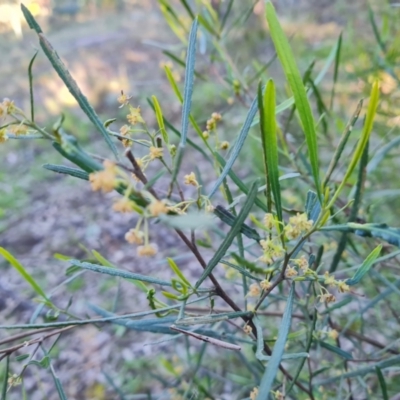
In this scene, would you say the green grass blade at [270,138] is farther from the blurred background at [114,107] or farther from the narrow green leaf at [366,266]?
the blurred background at [114,107]

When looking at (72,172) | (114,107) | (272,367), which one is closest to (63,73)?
(72,172)

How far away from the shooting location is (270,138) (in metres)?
0.25

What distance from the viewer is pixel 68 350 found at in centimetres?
147

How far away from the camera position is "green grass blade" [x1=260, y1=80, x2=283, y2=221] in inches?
9.2

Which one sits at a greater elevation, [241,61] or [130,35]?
[130,35]

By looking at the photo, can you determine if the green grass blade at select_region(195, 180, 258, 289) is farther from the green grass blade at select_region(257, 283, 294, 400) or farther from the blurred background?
the blurred background

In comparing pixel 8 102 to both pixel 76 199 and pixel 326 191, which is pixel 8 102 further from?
pixel 76 199

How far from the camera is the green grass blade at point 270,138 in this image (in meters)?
0.23

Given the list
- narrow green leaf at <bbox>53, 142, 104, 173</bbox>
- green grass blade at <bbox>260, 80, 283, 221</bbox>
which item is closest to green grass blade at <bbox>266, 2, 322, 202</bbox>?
green grass blade at <bbox>260, 80, 283, 221</bbox>

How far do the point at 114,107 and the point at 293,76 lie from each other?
3.87 meters

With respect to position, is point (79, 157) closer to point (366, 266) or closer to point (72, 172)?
point (72, 172)

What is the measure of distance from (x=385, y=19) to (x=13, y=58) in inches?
262

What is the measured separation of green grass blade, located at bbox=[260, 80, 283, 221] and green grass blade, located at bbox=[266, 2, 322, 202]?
2 cm

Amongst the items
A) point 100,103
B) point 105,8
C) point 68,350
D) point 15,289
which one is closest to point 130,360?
point 68,350
